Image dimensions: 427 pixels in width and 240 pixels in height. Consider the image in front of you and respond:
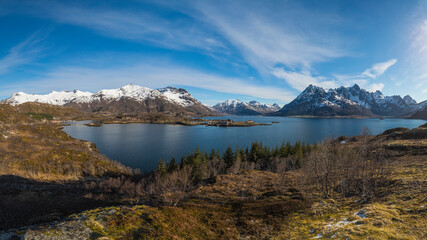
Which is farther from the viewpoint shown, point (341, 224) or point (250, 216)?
point (250, 216)

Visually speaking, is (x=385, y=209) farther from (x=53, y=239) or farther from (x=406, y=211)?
(x=53, y=239)

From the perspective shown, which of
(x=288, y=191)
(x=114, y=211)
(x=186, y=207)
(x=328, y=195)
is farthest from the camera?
(x=288, y=191)

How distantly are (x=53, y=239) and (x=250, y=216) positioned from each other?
12696mm

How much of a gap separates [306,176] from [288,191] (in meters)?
8.44

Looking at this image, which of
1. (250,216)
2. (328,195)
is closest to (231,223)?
(250,216)

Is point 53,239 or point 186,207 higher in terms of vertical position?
point 53,239

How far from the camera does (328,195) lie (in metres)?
19.4

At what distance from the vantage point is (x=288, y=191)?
25.8 m

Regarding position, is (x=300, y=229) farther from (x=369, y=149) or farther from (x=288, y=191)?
(x=369, y=149)

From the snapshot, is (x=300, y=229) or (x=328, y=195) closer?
(x=300, y=229)

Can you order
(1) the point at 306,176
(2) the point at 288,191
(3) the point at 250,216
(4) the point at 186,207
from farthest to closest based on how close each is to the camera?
(1) the point at 306,176 → (2) the point at 288,191 → (4) the point at 186,207 → (3) the point at 250,216

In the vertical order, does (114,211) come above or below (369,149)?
below

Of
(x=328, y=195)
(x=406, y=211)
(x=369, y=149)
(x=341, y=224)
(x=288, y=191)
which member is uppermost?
(x=369, y=149)

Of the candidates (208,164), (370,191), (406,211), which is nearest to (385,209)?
(406,211)
